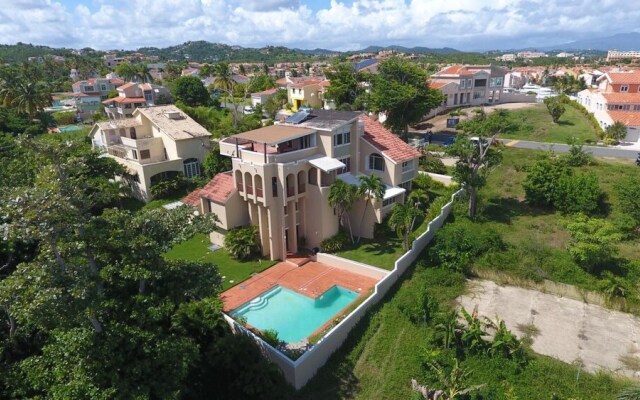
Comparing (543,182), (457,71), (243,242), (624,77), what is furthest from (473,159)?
(624,77)

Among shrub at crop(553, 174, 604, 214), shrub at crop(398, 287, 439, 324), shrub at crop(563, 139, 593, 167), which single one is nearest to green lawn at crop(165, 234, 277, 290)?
shrub at crop(398, 287, 439, 324)

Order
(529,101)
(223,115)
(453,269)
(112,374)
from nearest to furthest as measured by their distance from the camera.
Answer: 1. (112,374)
2. (453,269)
3. (223,115)
4. (529,101)

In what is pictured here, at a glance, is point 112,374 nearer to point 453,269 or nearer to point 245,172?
point 245,172

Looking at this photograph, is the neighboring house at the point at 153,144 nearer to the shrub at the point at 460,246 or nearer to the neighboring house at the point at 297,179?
the neighboring house at the point at 297,179

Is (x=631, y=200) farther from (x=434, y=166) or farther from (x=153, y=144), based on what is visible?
(x=153, y=144)

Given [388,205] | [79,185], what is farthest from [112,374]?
[388,205]

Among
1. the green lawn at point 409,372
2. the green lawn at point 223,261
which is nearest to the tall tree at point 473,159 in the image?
the green lawn at point 409,372
